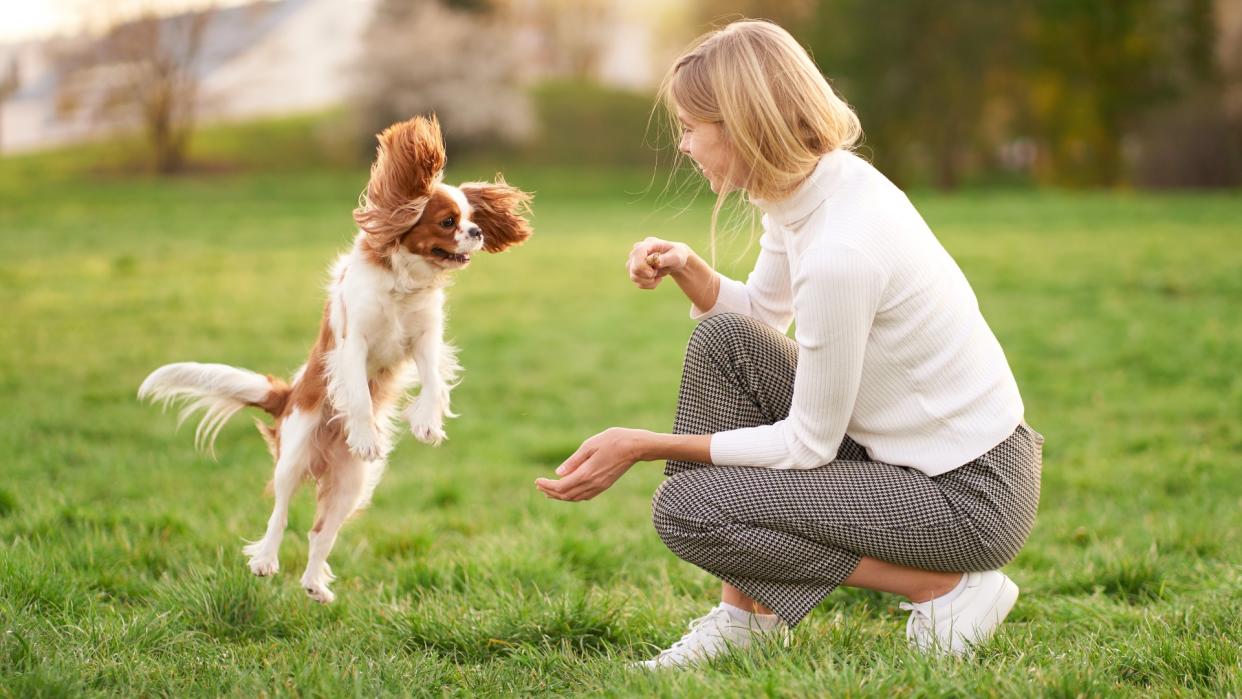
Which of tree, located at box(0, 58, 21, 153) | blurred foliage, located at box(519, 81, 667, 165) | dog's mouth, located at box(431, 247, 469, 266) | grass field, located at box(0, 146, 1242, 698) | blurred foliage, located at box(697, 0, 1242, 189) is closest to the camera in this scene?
grass field, located at box(0, 146, 1242, 698)

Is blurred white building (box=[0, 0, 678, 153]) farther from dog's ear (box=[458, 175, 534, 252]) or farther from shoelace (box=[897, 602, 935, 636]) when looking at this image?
shoelace (box=[897, 602, 935, 636])

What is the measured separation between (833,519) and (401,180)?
1421 millimetres

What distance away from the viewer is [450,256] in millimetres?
3027

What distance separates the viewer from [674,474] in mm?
3191

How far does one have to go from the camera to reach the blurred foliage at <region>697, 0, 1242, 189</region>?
33.9 m

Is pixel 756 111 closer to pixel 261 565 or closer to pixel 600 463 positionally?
pixel 600 463

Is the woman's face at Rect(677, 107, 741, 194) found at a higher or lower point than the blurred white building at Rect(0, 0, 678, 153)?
higher

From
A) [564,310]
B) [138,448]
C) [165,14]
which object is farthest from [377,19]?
[138,448]

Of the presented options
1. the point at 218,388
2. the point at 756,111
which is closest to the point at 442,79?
the point at 218,388

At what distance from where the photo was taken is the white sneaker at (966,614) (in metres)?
3.03

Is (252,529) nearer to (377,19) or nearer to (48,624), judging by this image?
(48,624)

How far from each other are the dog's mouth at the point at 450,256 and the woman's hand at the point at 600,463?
59cm

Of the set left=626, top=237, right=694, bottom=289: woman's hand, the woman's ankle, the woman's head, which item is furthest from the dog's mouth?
the woman's ankle

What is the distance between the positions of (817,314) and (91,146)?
41116 mm
